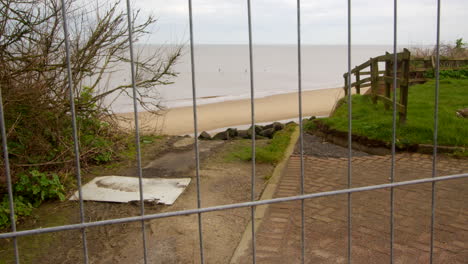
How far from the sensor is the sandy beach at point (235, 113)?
63.6 feet

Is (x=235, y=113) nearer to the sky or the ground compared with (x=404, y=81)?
nearer to the ground

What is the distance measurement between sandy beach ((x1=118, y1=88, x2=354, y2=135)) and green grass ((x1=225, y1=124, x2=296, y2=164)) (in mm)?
8271

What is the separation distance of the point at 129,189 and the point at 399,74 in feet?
24.5

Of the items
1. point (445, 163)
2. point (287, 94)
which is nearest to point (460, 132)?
point (445, 163)

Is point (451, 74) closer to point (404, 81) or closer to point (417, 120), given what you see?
point (417, 120)

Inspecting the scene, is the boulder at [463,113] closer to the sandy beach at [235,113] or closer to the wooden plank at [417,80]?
the wooden plank at [417,80]

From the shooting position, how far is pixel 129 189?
20.2 ft

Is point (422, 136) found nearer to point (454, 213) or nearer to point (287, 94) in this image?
point (454, 213)

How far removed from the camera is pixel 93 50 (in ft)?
24.0

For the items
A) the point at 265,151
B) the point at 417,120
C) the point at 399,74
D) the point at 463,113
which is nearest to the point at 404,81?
the point at 417,120

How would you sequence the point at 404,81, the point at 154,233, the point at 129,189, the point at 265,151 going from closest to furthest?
the point at 154,233, the point at 129,189, the point at 265,151, the point at 404,81

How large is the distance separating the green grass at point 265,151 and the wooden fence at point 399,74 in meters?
2.44

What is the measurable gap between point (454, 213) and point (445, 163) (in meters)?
2.35

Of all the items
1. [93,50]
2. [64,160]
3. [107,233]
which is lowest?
[107,233]
